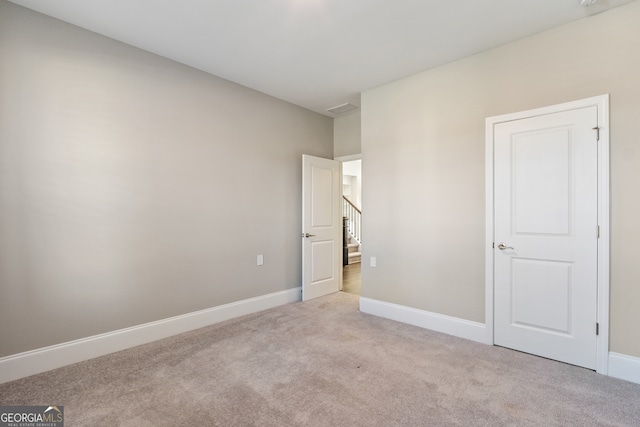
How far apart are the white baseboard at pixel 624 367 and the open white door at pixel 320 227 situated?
10.4ft

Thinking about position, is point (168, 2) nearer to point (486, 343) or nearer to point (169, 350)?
point (169, 350)

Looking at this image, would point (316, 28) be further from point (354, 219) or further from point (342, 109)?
point (354, 219)

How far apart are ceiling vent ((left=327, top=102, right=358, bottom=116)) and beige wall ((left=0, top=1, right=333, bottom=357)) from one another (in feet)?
3.65

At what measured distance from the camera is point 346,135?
4781 mm

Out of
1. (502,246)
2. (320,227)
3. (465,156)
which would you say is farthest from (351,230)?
(502,246)

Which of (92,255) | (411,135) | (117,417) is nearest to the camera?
(117,417)

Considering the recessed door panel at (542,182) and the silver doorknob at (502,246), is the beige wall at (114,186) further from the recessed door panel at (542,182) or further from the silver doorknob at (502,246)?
the recessed door panel at (542,182)

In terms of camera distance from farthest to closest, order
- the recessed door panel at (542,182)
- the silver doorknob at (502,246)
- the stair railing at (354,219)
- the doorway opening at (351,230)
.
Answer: the stair railing at (354,219), the doorway opening at (351,230), the silver doorknob at (502,246), the recessed door panel at (542,182)

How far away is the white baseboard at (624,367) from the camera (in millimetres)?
2160

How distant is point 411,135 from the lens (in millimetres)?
3416

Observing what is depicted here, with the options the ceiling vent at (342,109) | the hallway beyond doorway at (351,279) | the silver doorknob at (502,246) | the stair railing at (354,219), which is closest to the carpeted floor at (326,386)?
the silver doorknob at (502,246)

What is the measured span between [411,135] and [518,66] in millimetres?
1146

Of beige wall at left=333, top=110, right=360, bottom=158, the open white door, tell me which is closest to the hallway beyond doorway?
the open white door

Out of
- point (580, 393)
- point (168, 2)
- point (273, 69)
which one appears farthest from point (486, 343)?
point (168, 2)
